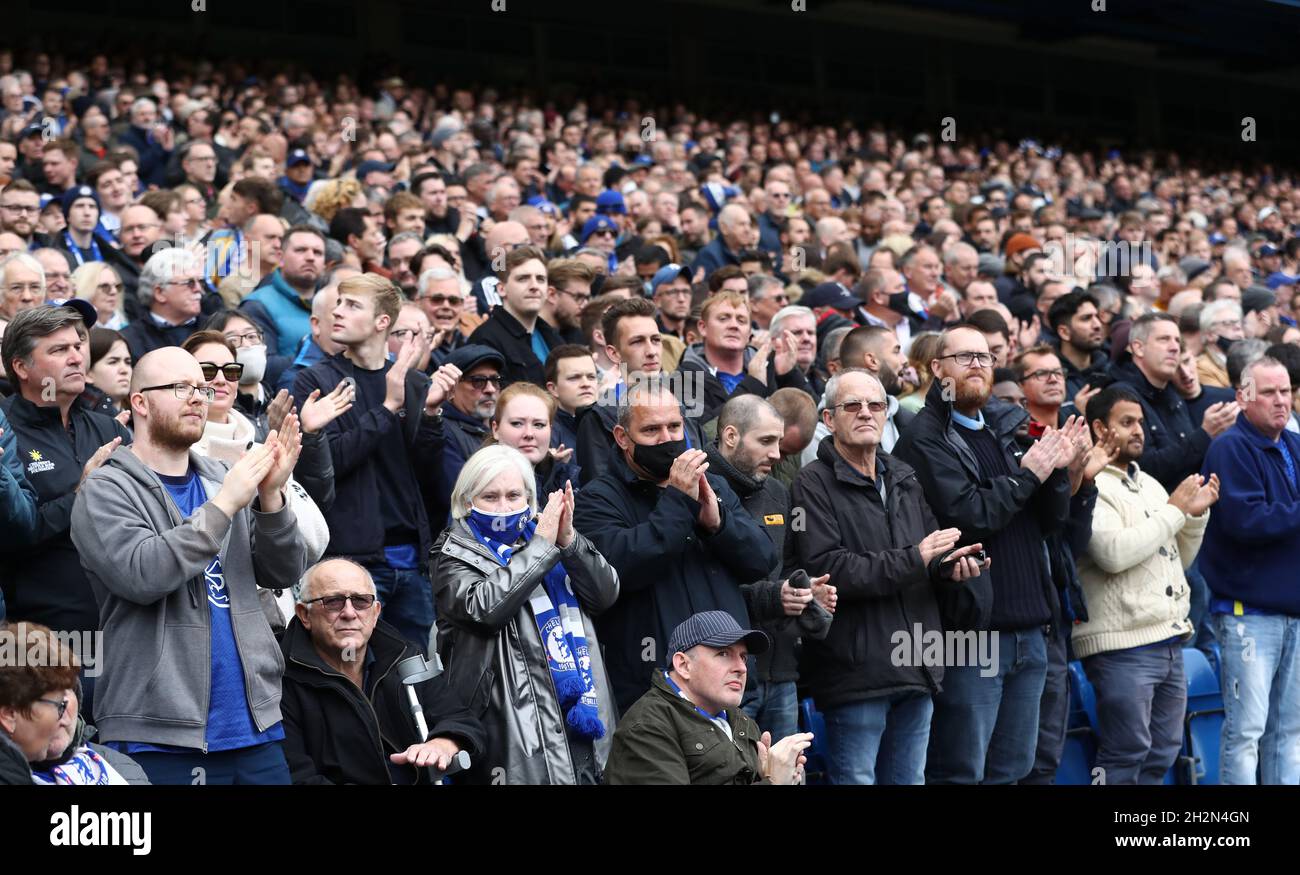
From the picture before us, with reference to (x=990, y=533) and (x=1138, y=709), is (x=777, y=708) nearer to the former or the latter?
(x=990, y=533)

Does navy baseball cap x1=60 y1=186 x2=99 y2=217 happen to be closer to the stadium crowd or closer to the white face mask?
the stadium crowd

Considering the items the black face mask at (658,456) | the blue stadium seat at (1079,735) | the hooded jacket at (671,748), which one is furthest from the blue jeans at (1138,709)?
the hooded jacket at (671,748)

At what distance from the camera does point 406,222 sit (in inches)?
394

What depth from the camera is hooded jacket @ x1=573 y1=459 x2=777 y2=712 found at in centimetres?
564

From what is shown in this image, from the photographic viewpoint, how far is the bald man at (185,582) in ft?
15.0

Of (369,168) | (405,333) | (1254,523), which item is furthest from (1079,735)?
(369,168)

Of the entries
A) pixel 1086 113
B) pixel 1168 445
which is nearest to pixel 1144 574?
pixel 1168 445

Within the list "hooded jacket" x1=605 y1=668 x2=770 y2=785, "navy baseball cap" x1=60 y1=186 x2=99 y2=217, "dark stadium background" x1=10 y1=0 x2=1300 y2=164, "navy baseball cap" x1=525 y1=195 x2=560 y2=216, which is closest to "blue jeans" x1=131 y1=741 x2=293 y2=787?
"hooded jacket" x1=605 y1=668 x2=770 y2=785

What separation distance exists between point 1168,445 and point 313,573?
4755 millimetres

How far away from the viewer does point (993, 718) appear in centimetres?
671

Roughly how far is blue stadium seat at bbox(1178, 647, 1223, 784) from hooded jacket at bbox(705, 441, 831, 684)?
246 cm

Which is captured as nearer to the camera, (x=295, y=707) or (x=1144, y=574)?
(x=295, y=707)

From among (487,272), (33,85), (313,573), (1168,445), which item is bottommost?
(313,573)

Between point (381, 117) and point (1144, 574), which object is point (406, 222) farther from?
point (381, 117)
